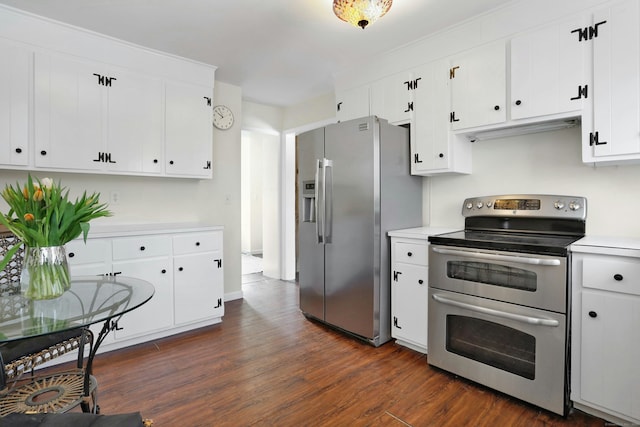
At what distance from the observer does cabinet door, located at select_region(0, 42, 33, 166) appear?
7.80 feet

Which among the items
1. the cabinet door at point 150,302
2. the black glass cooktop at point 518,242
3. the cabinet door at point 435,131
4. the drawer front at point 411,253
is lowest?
the cabinet door at point 150,302

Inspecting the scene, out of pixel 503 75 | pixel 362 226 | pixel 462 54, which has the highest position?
pixel 462 54

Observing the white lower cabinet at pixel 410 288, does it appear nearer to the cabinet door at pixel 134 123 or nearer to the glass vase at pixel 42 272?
the glass vase at pixel 42 272

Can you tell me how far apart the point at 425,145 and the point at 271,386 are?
216cm

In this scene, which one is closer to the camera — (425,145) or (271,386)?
(271,386)

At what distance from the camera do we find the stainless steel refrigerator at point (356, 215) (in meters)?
2.66

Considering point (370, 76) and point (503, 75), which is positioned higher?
point (370, 76)

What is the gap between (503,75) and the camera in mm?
2320

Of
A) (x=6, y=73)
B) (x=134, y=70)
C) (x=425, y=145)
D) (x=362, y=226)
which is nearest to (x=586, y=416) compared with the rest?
(x=362, y=226)

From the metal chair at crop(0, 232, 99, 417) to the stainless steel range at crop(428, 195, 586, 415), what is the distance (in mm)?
2029

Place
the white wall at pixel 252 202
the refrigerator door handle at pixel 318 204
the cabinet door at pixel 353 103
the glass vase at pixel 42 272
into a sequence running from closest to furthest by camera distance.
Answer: the glass vase at pixel 42 272
the refrigerator door handle at pixel 318 204
the cabinet door at pixel 353 103
the white wall at pixel 252 202

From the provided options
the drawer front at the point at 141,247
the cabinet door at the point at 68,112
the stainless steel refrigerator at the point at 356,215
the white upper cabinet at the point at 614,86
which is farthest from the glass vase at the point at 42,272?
the white upper cabinet at the point at 614,86

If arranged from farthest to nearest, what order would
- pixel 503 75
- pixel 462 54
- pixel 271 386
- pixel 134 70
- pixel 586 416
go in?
pixel 134 70, pixel 462 54, pixel 503 75, pixel 271 386, pixel 586 416

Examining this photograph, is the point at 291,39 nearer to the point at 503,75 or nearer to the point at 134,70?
the point at 134,70
